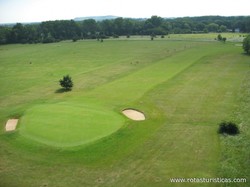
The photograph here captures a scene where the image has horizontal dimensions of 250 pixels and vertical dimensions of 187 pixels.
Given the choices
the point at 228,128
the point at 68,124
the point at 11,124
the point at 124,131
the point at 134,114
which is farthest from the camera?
the point at 134,114

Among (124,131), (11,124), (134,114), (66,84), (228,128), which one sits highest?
(66,84)

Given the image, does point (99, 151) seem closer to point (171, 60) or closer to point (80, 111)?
point (80, 111)

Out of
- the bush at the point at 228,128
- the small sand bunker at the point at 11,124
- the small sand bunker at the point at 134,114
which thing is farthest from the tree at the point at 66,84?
the bush at the point at 228,128

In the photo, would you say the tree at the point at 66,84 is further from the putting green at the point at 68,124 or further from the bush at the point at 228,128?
the bush at the point at 228,128

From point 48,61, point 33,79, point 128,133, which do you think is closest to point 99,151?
point 128,133

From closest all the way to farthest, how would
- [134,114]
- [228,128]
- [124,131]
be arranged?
[228,128]
[124,131]
[134,114]

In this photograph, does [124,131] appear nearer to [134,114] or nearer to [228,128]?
[134,114]

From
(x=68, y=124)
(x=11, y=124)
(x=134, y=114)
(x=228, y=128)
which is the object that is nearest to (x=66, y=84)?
(x=11, y=124)
